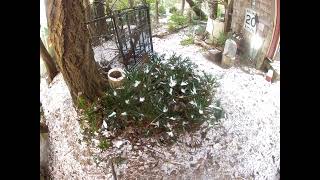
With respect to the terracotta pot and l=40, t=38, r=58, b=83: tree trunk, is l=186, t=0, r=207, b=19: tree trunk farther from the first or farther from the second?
l=40, t=38, r=58, b=83: tree trunk

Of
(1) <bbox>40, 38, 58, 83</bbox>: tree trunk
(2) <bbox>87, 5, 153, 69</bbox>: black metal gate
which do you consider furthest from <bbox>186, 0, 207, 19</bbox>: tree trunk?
(1) <bbox>40, 38, 58, 83</bbox>: tree trunk

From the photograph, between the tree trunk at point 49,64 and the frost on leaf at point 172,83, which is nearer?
the frost on leaf at point 172,83

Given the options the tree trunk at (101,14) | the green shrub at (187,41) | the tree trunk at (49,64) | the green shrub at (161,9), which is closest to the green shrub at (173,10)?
the green shrub at (161,9)

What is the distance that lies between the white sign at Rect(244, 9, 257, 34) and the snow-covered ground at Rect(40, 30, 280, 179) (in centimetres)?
20

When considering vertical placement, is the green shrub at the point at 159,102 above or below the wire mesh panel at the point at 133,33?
A: below

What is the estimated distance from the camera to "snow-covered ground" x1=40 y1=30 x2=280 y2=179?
6.45 feet

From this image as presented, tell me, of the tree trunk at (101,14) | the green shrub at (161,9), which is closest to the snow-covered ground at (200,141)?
the green shrub at (161,9)

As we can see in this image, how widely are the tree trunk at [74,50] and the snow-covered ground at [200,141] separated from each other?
Result: 0.09 meters

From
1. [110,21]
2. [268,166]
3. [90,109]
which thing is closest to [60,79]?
[90,109]

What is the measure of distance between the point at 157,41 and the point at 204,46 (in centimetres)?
23

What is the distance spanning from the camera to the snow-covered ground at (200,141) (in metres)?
1.97

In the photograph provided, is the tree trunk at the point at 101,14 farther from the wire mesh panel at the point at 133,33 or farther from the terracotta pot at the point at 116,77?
the terracotta pot at the point at 116,77

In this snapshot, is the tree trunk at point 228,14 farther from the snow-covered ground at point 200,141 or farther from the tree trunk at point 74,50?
the tree trunk at point 74,50

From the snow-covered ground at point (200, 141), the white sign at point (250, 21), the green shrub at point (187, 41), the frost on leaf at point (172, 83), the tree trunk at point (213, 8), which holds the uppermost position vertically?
the tree trunk at point (213, 8)
